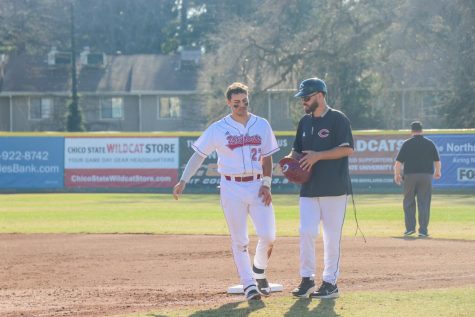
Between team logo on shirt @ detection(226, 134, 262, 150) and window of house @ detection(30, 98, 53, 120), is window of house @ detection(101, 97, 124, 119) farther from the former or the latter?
team logo on shirt @ detection(226, 134, 262, 150)

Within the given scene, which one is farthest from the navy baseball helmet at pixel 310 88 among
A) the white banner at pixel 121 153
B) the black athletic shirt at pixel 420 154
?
the white banner at pixel 121 153

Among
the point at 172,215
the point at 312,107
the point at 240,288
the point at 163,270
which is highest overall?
the point at 312,107

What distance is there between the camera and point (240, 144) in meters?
9.29

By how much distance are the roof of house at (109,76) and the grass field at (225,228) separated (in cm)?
2791

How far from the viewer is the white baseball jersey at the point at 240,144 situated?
9273 mm

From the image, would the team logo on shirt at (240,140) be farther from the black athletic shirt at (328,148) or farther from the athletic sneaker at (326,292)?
the athletic sneaker at (326,292)

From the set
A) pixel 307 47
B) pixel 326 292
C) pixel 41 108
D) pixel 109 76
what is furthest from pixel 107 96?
pixel 326 292

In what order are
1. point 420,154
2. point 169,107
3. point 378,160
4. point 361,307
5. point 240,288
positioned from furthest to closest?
point 169,107
point 378,160
point 420,154
point 240,288
point 361,307

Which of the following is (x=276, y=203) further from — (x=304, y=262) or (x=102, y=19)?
(x=102, y=19)

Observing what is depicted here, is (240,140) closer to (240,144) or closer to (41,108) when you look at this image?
(240,144)

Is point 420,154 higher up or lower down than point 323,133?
lower down

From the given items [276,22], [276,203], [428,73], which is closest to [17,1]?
[276,22]

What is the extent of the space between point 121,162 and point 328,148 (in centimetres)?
2697

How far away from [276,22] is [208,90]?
633cm
